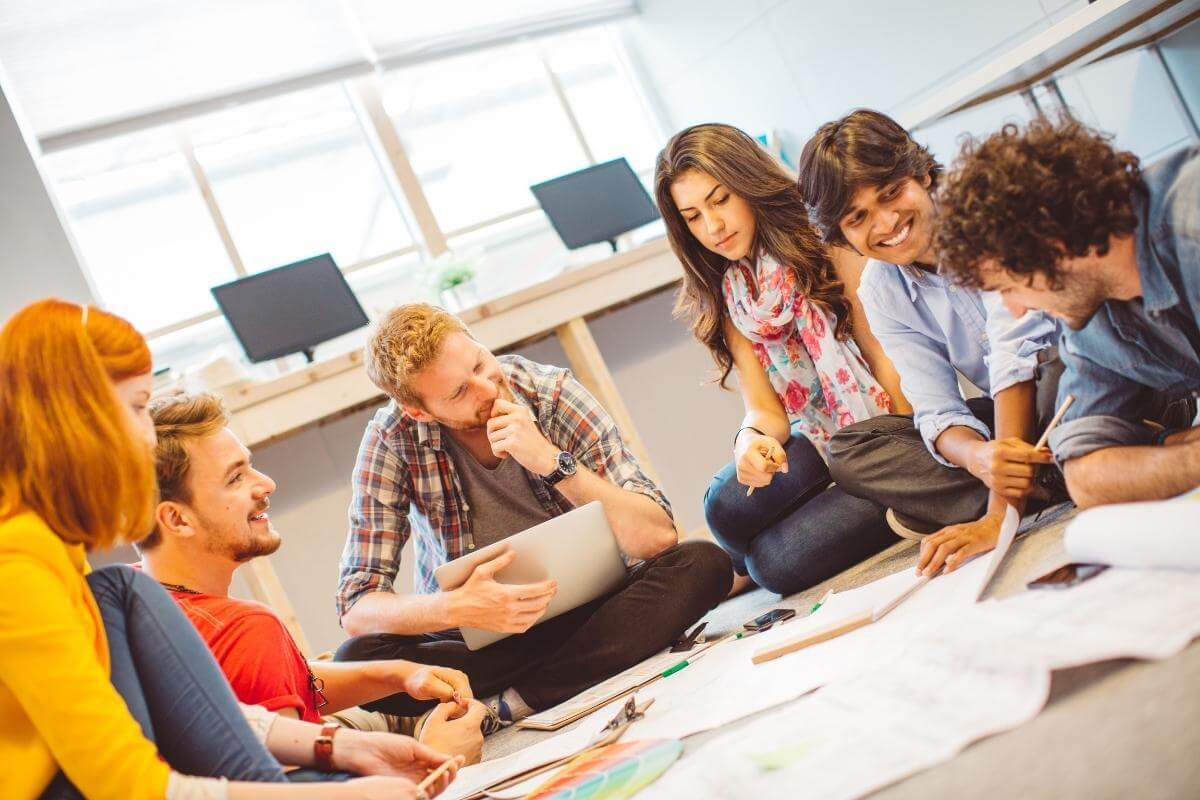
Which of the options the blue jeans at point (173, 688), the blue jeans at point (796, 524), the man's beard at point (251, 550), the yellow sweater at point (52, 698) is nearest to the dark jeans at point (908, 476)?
the blue jeans at point (796, 524)

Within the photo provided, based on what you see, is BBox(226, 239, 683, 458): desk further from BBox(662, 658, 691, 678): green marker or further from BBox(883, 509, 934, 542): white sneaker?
BBox(662, 658, 691, 678): green marker

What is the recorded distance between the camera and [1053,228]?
40.5 inches

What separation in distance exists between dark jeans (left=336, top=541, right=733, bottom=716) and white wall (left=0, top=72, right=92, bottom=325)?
2.10 metres

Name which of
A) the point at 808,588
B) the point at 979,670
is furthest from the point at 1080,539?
the point at 808,588

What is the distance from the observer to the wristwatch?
6.27 feet

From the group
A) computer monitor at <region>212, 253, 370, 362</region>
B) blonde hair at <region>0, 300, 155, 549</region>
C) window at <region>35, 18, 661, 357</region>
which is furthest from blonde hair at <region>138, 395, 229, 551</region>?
window at <region>35, 18, 661, 357</region>

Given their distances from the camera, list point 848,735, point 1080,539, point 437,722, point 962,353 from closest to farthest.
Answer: point 848,735
point 1080,539
point 437,722
point 962,353

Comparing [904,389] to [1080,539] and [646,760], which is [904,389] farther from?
[646,760]

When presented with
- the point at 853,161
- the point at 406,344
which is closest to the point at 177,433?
the point at 406,344

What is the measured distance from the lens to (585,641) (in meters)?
1.88

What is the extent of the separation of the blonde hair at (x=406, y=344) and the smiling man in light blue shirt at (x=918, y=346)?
2.32 ft

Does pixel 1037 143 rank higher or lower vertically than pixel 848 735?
higher

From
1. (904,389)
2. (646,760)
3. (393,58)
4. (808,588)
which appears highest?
(393,58)

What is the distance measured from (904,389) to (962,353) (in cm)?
12
